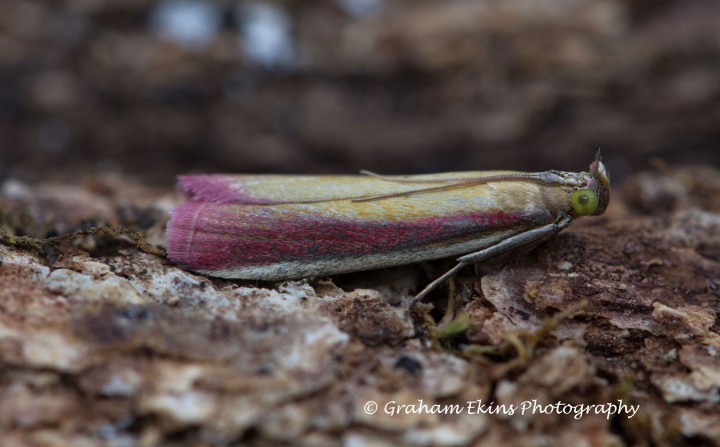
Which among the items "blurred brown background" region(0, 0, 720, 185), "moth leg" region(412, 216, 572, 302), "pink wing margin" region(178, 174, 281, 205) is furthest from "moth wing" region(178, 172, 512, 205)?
"blurred brown background" region(0, 0, 720, 185)

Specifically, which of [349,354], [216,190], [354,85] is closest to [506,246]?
[349,354]

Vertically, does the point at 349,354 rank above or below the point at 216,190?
below

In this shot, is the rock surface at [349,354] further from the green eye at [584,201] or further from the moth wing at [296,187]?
the moth wing at [296,187]

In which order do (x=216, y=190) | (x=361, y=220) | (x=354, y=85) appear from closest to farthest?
(x=361, y=220) → (x=216, y=190) → (x=354, y=85)

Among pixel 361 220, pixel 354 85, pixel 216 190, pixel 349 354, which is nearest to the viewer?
pixel 349 354

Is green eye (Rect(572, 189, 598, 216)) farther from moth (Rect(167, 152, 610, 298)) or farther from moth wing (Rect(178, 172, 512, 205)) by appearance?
moth wing (Rect(178, 172, 512, 205))

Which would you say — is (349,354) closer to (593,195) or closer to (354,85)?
(593,195)
